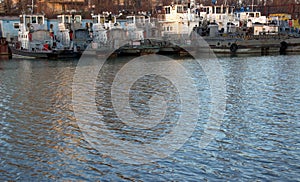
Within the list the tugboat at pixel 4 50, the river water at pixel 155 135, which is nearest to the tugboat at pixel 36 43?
the tugboat at pixel 4 50

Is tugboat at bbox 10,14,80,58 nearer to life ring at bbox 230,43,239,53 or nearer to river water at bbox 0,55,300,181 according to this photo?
life ring at bbox 230,43,239,53

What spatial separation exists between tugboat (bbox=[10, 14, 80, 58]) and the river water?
18390 millimetres

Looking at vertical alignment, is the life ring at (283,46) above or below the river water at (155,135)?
above

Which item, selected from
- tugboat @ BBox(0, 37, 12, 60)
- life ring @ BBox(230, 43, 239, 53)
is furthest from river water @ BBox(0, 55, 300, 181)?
tugboat @ BBox(0, 37, 12, 60)

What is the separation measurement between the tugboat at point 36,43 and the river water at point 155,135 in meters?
18.4

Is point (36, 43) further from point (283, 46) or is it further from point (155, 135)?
point (155, 135)

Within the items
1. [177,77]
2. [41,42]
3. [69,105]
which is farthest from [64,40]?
[69,105]

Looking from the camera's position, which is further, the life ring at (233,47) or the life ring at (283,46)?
the life ring at (283,46)

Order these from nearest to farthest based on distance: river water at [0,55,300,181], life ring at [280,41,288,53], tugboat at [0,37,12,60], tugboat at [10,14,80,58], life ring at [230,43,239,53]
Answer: river water at [0,55,300,181]
tugboat at [10,14,80,58]
tugboat at [0,37,12,60]
life ring at [230,43,239,53]
life ring at [280,41,288,53]

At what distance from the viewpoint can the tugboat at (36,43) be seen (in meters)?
43.6

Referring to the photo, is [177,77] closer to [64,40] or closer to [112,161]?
[112,161]

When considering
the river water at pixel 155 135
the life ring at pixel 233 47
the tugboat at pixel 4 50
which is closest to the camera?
the river water at pixel 155 135

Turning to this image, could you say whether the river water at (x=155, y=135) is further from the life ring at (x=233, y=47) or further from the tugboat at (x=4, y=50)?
the tugboat at (x=4, y=50)

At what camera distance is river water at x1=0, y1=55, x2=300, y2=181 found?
10852 millimetres
